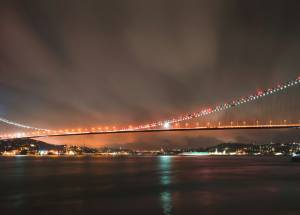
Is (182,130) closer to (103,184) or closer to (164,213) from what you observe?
(103,184)

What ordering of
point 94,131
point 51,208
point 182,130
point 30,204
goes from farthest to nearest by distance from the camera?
point 94,131, point 182,130, point 30,204, point 51,208

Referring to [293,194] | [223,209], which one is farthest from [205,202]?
[293,194]

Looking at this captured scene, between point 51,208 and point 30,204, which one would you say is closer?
point 51,208

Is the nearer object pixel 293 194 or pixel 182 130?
pixel 293 194

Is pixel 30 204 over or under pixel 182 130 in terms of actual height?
under

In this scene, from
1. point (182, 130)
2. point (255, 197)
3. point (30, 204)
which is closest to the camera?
point (30, 204)

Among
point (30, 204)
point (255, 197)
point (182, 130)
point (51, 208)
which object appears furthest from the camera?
point (182, 130)

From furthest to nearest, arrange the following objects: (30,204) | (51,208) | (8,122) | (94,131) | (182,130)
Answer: (8,122), (94,131), (182,130), (30,204), (51,208)

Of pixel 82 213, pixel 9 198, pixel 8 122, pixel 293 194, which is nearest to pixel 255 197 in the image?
pixel 293 194

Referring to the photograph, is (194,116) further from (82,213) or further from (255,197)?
(82,213)
